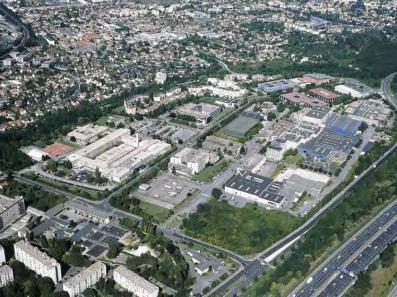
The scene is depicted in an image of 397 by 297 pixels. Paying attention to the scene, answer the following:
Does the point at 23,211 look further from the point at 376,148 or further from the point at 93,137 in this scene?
the point at 376,148

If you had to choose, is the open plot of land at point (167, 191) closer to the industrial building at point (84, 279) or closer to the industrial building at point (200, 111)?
the industrial building at point (84, 279)

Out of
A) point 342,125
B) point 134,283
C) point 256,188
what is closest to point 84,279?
point 134,283

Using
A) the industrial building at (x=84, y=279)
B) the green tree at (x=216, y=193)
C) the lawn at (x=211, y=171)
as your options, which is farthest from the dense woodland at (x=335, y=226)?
the lawn at (x=211, y=171)

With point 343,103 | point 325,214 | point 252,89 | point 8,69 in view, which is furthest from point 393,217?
point 8,69

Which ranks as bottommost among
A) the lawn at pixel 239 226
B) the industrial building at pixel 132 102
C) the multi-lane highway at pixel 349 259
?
the industrial building at pixel 132 102

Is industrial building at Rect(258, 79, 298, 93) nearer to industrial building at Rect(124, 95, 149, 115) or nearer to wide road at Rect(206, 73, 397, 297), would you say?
industrial building at Rect(124, 95, 149, 115)

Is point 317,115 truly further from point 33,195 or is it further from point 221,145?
point 33,195

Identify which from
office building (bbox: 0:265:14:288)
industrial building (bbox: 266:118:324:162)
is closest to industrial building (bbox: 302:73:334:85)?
industrial building (bbox: 266:118:324:162)

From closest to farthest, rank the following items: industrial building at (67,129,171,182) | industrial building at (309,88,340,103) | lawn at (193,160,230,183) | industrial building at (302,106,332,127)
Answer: lawn at (193,160,230,183) → industrial building at (67,129,171,182) → industrial building at (302,106,332,127) → industrial building at (309,88,340,103)
